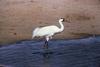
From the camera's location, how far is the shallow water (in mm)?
2416

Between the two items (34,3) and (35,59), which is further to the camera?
(34,3)

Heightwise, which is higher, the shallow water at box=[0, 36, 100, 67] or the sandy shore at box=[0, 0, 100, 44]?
the sandy shore at box=[0, 0, 100, 44]

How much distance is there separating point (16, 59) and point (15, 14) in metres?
0.76

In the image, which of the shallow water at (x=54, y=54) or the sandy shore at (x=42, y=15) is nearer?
the shallow water at (x=54, y=54)

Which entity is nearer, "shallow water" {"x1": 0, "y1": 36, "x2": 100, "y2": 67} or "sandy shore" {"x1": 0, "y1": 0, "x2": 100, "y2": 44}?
"shallow water" {"x1": 0, "y1": 36, "x2": 100, "y2": 67}

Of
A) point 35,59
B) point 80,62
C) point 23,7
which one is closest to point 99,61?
point 80,62

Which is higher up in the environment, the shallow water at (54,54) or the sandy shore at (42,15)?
the sandy shore at (42,15)

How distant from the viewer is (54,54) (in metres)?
2.60

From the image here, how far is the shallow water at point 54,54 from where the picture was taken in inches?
95.1

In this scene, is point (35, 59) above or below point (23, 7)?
below

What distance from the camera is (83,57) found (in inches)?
99.4

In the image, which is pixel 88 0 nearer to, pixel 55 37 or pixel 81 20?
pixel 81 20

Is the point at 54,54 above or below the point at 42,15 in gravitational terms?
below

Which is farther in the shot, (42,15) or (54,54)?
(42,15)
